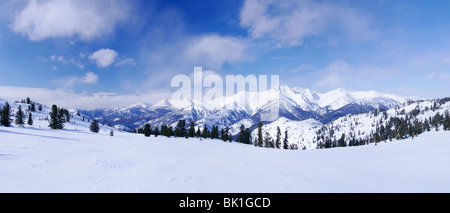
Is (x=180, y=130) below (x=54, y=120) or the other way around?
below

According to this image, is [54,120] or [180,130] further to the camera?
[180,130]

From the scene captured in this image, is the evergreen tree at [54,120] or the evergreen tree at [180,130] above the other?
the evergreen tree at [54,120]

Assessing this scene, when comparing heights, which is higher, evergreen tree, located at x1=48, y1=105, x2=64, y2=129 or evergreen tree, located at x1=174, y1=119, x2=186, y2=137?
evergreen tree, located at x1=48, y1=105, x2=64, y2=129

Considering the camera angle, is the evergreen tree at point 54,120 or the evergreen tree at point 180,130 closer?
the evergreen tree at point 54,120

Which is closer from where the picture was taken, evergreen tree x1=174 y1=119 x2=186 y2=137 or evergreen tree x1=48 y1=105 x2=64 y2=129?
evergreen tree x1=48 y1=105 x2=64 y2=129
